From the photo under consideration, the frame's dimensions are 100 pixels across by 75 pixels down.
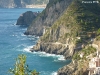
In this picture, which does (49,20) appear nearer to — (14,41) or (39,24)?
(39,24)

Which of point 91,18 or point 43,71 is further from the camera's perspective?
point 91,18

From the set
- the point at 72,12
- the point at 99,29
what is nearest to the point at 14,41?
the point at 72,12

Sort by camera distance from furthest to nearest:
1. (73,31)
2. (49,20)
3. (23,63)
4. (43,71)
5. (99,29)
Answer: (49,20) → (73,31) → (99,29) → (43,71) → (23,63)

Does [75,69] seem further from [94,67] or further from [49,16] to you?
[49,16]

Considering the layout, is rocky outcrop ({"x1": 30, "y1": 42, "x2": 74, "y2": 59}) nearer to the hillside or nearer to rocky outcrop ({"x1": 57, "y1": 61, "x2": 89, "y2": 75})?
the hillside

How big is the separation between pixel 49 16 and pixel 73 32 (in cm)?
5250

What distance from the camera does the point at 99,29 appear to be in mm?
123938

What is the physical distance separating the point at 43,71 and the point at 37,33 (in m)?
79.3

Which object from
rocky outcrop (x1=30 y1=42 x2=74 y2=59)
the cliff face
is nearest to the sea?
rocky outcrop (x1=30 y1=42 x2=74 y2=59)

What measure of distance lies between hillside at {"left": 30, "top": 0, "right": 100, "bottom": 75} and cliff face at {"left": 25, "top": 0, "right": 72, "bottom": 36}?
27.8 meters

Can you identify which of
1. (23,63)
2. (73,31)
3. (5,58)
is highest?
(23,63)

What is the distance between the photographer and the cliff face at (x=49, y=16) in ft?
591

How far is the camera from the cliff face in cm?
18012

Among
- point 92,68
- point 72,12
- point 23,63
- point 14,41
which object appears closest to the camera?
point 23,63
